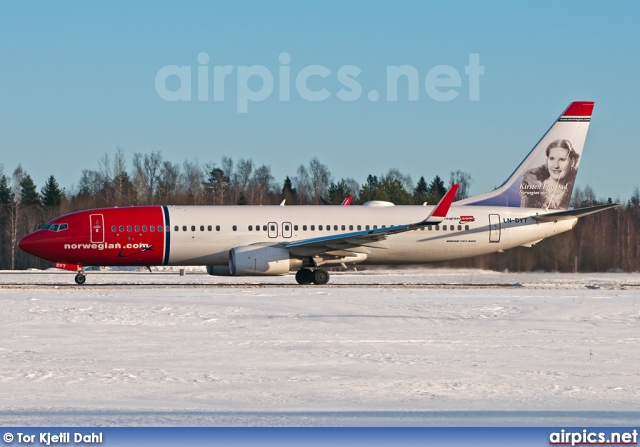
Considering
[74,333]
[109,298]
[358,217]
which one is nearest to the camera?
[74,333]

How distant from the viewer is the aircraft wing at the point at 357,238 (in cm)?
3347

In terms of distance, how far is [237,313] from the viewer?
2197cm

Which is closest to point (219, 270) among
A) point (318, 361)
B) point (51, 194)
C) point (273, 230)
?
point (273, 230)

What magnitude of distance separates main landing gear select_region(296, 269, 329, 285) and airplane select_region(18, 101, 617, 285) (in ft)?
0.12

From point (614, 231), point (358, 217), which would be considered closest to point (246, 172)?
point (614, 231)

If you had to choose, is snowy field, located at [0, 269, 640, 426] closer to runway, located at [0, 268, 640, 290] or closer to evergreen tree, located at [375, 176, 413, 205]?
runway, located at [0, 268, 640, 290]

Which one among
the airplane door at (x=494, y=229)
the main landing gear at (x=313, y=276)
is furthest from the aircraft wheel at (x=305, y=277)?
the airplane door at (x=494, y=229)

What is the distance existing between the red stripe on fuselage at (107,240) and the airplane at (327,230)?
0.04 m

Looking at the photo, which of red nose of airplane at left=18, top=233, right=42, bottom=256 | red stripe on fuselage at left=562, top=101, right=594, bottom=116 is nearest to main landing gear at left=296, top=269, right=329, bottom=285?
red nose of airplane at left=18, top=233, right=42, bottom=256

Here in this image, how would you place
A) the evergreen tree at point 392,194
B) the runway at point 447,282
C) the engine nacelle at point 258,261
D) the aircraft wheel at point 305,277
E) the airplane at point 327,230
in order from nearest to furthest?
the engine nacelle at point 258,261
the runway at point 447,282
the airplane at point 327,230
the aircraft wheel at point 305,277
the evergreen tree at point 392,194

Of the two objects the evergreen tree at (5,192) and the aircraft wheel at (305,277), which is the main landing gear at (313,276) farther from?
the evergreen tree at (5,192)

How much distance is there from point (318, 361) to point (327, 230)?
2175 cm

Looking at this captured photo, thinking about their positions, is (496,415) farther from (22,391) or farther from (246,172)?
(246,172)

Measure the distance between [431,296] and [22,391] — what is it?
18.1 m
